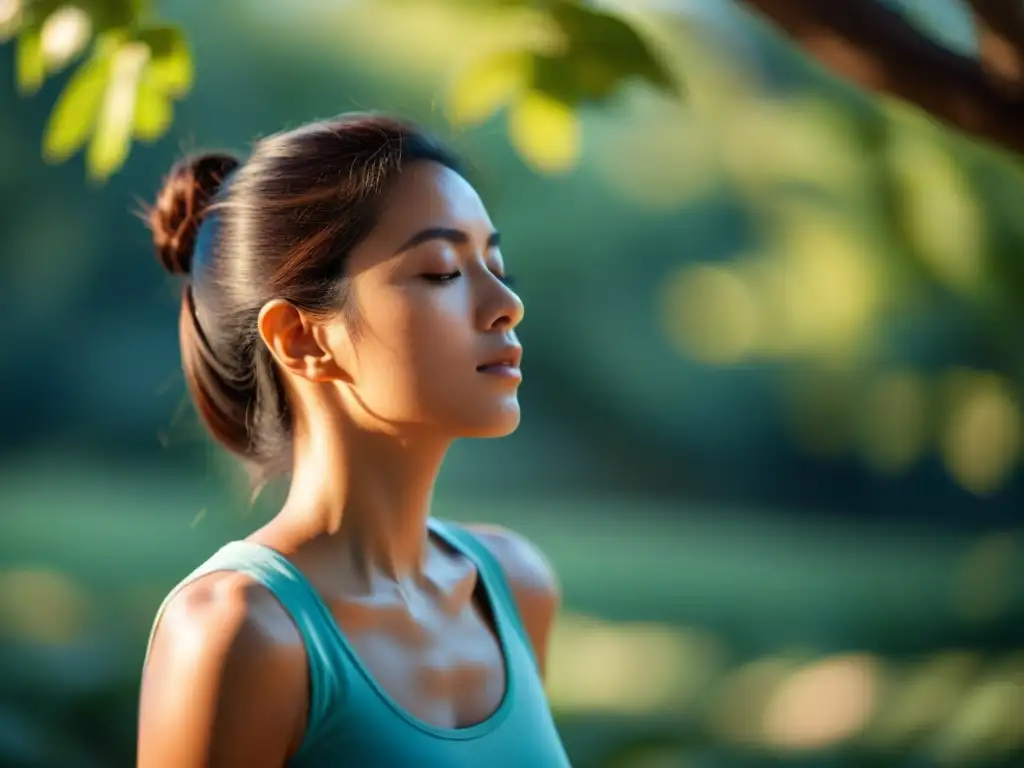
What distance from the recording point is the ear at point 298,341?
2.67ft

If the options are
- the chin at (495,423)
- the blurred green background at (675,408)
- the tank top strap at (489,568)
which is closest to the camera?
the chin at (495,423)

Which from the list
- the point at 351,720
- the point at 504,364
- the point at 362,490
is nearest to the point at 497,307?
the point at 504,364

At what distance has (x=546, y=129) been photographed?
0.86m

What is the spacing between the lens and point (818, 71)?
97.0 inches

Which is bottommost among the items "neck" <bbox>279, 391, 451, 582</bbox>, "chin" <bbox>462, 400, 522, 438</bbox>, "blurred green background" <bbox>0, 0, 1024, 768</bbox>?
"neck" <bbox>279, 391, 451, 582</bbox>

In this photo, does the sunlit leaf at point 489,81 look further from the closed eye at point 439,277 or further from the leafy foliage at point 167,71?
the closed eye at point 439,277

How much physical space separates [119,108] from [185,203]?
71mm

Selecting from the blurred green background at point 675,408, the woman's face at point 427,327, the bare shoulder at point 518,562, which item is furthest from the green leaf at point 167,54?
the blurred green background at point 675,408

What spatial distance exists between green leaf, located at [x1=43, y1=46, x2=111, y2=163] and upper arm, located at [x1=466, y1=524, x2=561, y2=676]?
1.21 feet

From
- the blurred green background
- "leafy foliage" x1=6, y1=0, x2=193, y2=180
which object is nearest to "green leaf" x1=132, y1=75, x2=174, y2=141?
"leafy foliage" x1=6, y1=0, x2=193, y2=180

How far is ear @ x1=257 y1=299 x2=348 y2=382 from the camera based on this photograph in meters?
0.81

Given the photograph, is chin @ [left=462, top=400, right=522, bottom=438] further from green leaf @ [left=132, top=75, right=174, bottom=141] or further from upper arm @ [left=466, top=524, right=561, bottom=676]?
green leaf @ [left=132, top=75, right=174, bottom=141]

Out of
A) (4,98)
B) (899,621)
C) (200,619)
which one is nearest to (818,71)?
(899,621)

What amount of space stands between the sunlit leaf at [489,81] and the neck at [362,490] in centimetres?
20
